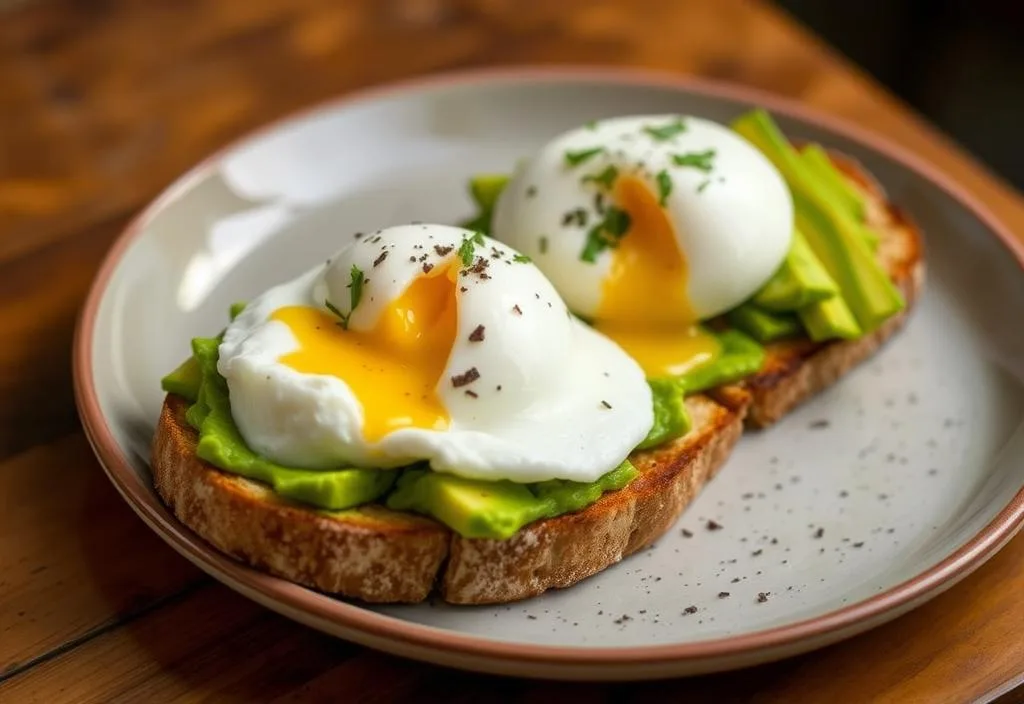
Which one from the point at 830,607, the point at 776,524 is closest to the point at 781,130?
the point at 776,524

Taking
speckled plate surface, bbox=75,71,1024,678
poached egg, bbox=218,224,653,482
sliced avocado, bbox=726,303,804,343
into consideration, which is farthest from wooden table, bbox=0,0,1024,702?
sliced avocado, bbox=726,303,804,343

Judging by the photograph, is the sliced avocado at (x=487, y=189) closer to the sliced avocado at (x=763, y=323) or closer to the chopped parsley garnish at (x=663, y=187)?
the chopped parsley garnish at (x=663, y=187)

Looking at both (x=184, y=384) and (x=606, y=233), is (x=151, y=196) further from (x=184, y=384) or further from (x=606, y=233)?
(x=606, y=233)

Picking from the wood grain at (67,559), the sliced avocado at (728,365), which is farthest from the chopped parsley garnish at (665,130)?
the wood grain at (67,559)

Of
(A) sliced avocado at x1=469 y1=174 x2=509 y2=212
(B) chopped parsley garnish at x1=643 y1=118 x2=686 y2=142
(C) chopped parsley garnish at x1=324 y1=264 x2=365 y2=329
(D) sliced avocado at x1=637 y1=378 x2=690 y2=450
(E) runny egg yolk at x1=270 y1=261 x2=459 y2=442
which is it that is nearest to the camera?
(E) runny egg yolk at x1=270 y1=261 x2=459 y2=442

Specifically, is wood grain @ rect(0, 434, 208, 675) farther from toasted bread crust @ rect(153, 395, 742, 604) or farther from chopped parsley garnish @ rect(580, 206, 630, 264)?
chopped parsley garnish @ rect(580, 206, 630, 264)

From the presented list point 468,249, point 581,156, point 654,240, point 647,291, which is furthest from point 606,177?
point 468,249

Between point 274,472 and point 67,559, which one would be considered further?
point 67,559
